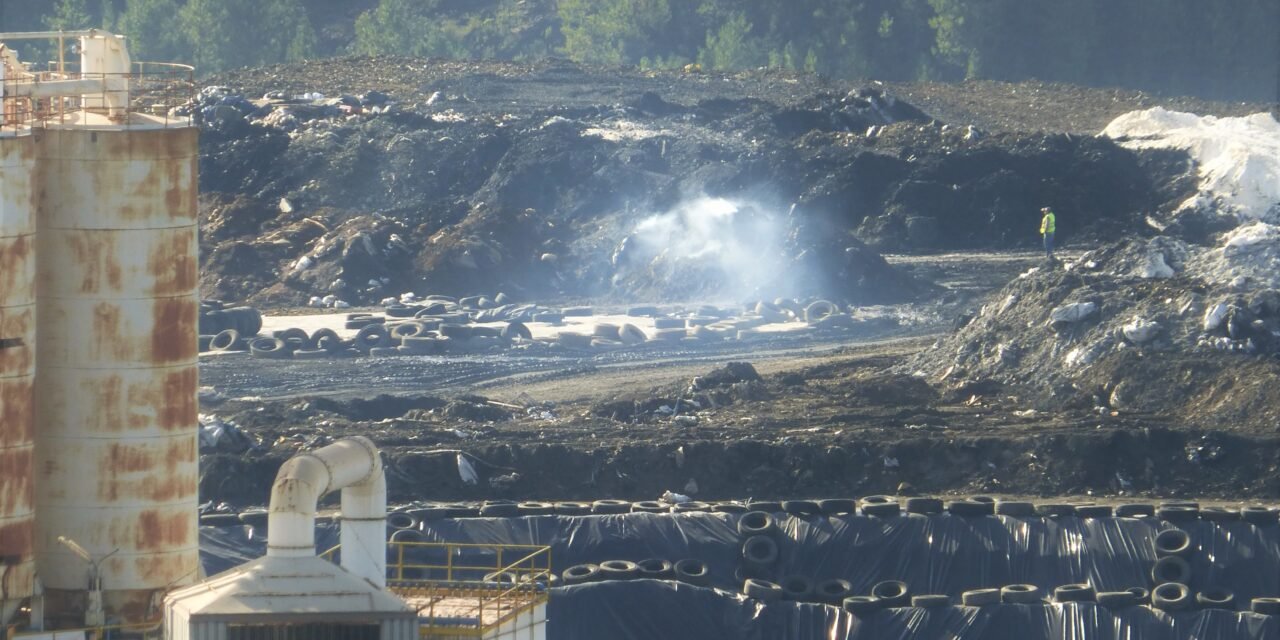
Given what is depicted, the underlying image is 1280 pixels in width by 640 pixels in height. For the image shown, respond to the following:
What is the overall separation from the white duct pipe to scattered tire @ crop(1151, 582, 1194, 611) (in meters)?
10.9

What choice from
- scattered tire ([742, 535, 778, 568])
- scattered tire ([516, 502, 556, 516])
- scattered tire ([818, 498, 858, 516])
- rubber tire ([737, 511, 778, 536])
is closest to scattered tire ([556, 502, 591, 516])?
scattered tire ([516, 502, 556, 516])

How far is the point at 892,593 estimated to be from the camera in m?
27.7

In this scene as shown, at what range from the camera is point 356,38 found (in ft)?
329

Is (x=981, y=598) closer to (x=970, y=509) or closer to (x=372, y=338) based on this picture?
(x=970, y=509)

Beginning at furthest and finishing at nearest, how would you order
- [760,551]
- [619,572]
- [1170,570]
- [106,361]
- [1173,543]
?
[760,551]
[1173,543]
[1170,570]
[619,572]
[106,361]

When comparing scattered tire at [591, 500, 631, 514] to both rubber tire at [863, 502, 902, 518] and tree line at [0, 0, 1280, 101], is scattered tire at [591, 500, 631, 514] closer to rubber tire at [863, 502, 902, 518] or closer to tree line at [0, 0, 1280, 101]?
rubber tire at [863, 502, 902, 518]

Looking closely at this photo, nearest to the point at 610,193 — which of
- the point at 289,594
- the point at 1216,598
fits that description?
the point at 1216,598

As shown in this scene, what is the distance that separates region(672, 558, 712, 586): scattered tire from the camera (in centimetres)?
2792

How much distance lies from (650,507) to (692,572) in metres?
1.93

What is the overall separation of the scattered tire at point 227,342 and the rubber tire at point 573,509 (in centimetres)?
1499

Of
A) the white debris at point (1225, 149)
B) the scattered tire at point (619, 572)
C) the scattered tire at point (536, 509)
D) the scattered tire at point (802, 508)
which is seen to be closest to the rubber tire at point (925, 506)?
the scattered tire at point (802, 508)

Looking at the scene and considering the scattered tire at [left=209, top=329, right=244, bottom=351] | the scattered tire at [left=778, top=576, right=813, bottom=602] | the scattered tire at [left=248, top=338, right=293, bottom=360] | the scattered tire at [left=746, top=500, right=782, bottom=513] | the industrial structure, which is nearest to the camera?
the industrial structure

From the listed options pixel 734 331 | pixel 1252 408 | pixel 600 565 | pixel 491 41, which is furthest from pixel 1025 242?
pixel 491 41

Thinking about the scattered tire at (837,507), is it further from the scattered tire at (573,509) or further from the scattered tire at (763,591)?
the scattered tire at (573,509)
